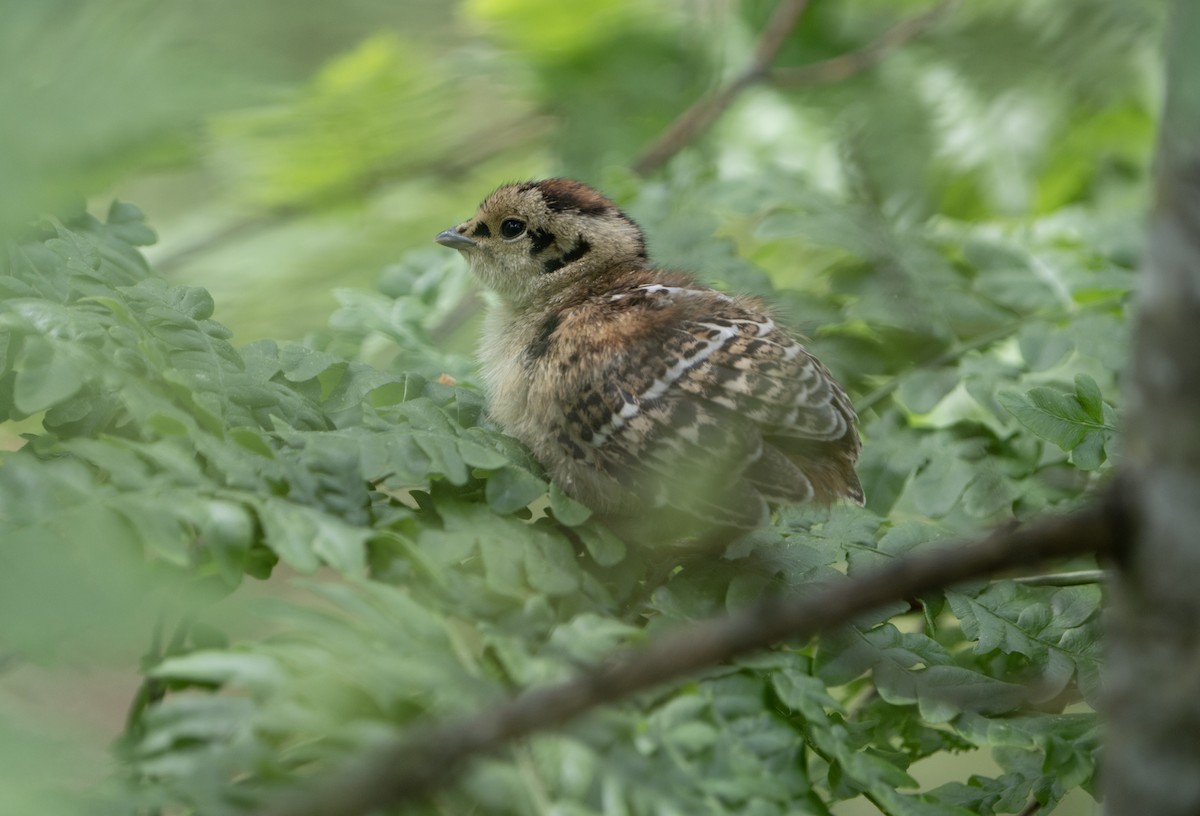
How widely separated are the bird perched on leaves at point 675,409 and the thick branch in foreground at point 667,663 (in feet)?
2.74

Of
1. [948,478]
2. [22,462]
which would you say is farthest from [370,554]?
[948,478]

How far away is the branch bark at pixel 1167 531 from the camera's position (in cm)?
85

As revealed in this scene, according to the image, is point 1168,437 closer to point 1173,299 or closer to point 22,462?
point 1173,299

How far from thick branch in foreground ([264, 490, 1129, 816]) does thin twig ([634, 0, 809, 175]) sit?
8.97 feet

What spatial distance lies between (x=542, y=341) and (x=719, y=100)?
5.46 ft

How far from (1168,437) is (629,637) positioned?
1.97 feet

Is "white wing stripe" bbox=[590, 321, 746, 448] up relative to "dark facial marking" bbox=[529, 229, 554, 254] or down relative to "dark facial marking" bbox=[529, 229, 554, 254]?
up

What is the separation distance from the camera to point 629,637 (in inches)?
49.6

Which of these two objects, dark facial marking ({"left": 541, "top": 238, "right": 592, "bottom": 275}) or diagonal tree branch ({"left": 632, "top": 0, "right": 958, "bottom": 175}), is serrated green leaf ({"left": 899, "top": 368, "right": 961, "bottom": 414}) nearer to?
dark facial marking ({"left": 541, "top": 238, "right": 592, "bottom": 275})

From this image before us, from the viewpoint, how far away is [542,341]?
2.12m

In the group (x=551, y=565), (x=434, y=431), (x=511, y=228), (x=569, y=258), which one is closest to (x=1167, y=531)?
(x=551, y=565)

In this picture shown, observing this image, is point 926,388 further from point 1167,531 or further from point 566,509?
point 1167,531

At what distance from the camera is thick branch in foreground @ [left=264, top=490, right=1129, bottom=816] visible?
81 cm

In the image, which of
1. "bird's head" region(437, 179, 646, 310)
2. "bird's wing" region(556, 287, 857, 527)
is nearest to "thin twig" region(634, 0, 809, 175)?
"bird's head" region(437, 179, 646, 310)
